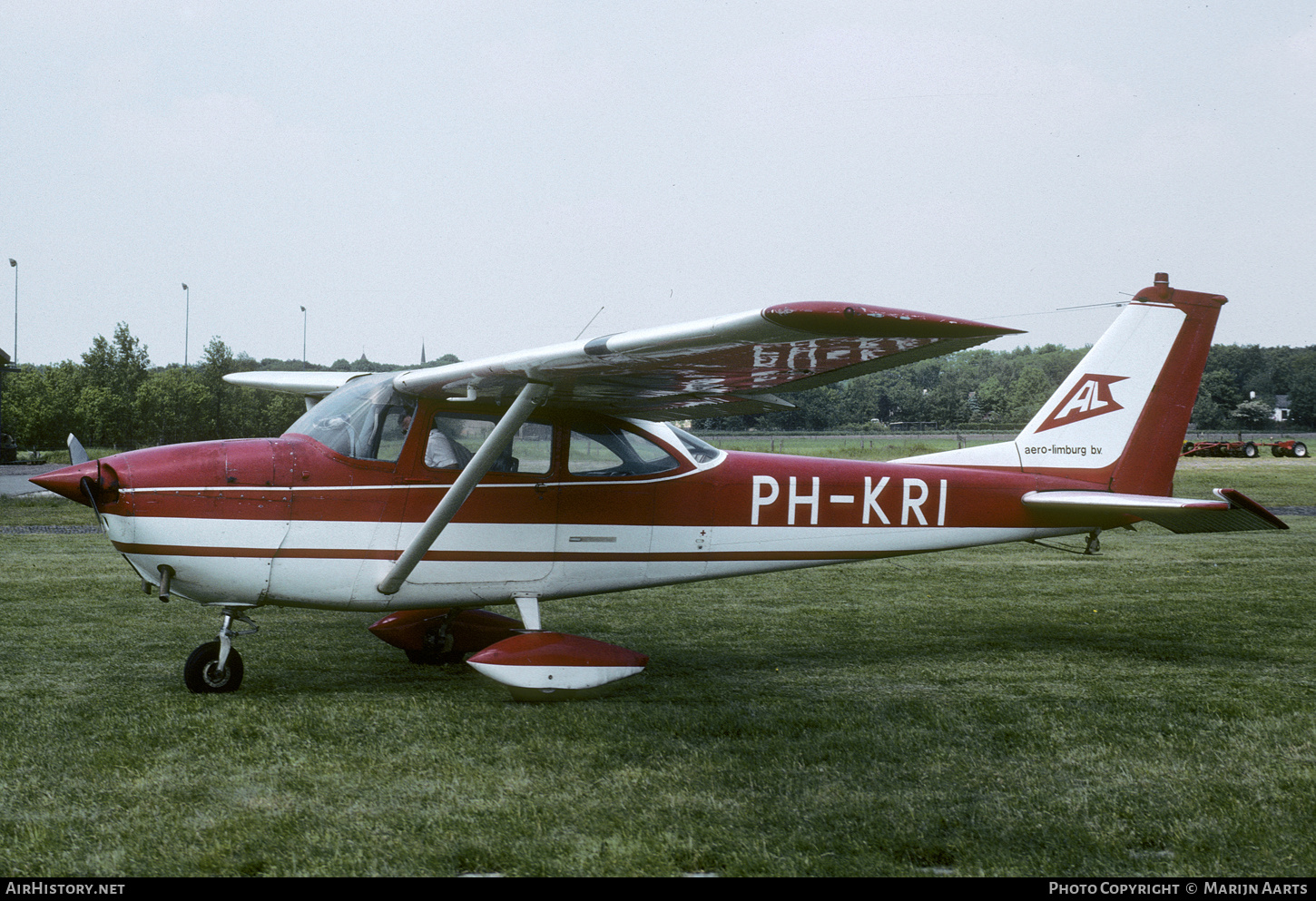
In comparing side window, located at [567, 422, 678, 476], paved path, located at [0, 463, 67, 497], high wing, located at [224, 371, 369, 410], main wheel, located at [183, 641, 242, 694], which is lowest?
paved path, located at [0, 463, 67, 497]

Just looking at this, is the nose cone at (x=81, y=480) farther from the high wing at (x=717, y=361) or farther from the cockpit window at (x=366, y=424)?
the high wing at (x=717, y=361)

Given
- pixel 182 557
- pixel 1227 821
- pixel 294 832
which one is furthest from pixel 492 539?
pixel 1227 821

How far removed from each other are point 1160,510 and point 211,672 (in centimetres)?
631

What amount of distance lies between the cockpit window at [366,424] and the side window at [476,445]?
0.65 feet

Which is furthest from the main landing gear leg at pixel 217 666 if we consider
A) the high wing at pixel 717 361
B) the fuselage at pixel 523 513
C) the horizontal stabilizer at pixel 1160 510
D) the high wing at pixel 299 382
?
the horizontal stabilizer at pixel 1160 510

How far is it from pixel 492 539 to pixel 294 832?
2.71m

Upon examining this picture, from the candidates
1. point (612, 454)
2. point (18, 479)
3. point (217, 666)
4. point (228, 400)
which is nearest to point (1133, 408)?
point (612, 454)

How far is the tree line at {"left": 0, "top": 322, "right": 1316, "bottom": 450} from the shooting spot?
105 feet

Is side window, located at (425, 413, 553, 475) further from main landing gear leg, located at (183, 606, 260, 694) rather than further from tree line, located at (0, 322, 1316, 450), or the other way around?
tree line, located at (0, 322, 1316, 450)

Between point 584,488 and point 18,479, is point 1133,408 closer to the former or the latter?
point 584,488

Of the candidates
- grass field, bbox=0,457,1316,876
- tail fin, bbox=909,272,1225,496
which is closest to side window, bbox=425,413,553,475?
grass field, bbox=0,457,1316,876

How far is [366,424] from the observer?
6.02 metres

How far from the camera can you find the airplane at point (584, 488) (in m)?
5.47
